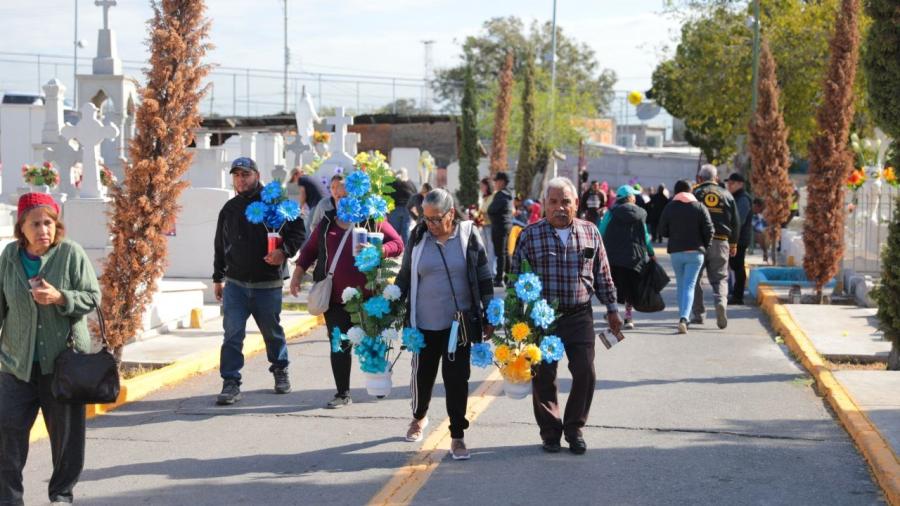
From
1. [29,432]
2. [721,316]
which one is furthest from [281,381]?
[721,316]

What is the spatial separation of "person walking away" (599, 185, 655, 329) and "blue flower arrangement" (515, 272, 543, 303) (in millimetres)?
5492

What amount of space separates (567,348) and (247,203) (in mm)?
3238

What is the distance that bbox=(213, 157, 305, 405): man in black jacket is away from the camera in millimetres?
9781

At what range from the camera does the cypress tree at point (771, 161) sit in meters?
23.1

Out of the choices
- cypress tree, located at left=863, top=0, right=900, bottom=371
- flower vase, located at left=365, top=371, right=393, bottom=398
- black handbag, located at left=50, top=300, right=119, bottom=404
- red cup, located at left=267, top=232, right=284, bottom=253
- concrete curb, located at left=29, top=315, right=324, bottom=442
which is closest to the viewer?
black handbag, located at left=50, top=300, right=119, bottom=404

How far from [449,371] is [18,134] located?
2824 centimetres

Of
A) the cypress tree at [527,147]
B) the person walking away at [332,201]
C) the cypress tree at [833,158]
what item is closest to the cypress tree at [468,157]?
the cypress tree at [527,147]

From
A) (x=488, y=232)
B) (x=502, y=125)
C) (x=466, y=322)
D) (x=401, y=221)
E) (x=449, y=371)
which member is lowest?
(x=449, y=371)

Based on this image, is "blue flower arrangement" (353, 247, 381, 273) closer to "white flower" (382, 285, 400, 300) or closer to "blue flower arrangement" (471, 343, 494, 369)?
"white flower" (382, 285, 400, 300)

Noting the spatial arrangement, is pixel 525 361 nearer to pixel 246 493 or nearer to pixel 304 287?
pixel 246 493

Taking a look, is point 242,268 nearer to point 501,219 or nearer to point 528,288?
point 528,288

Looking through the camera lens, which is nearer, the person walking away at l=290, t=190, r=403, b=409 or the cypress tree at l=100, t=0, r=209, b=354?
the person walking away at l=290, t=190, r=403, b=409

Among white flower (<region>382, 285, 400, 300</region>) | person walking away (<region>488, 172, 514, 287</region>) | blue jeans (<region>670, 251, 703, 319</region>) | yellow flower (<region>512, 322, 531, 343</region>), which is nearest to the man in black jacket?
white flower (<region>382, 285, 400, 300</region>)

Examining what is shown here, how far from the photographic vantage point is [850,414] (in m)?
8.98
